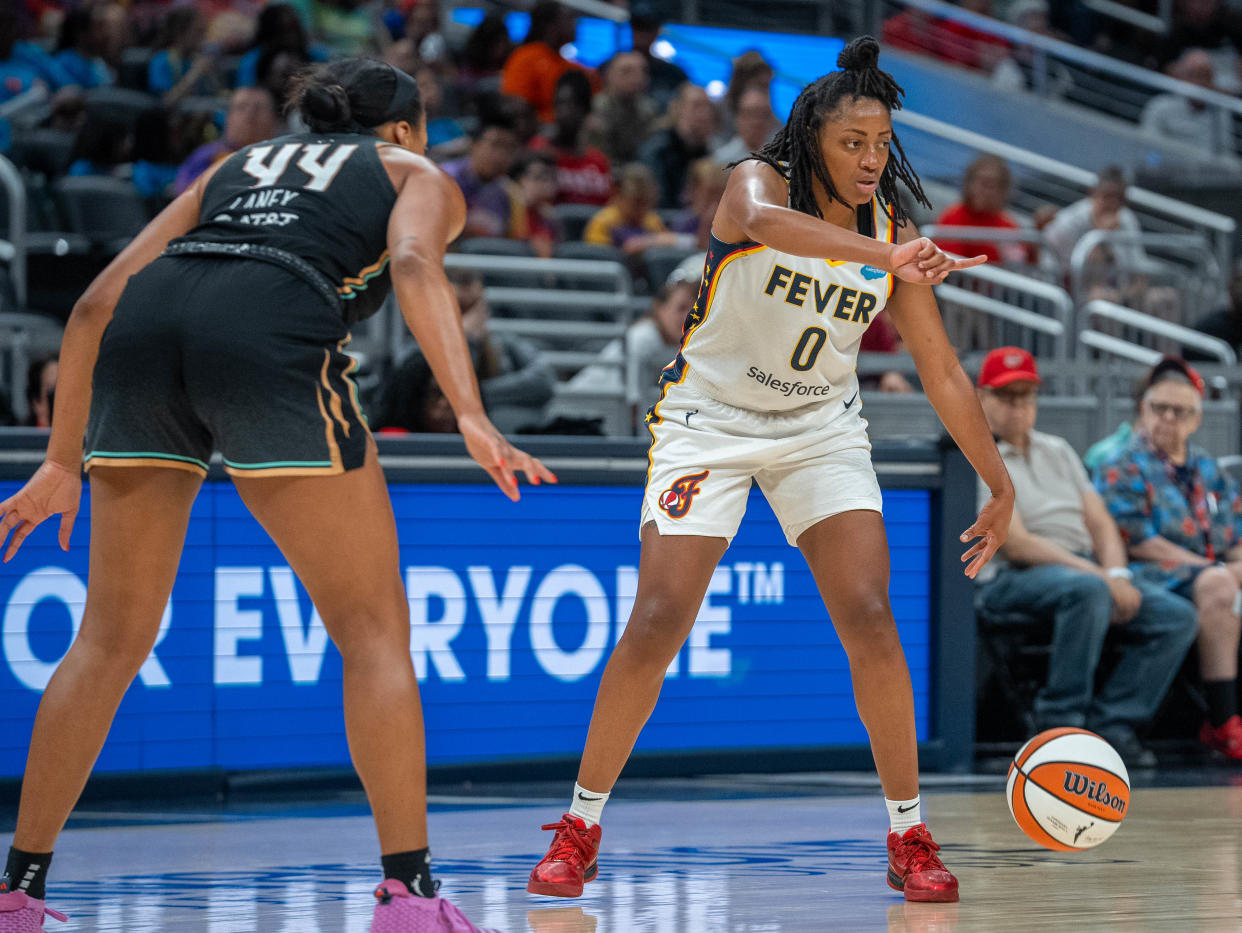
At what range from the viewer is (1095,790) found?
4301 millimetres

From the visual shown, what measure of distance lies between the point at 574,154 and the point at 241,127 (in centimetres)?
308

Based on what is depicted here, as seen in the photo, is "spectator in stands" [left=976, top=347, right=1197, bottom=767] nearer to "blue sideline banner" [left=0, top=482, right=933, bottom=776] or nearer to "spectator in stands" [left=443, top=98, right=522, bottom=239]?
"blue sideline banner" [left=0, top=482, right=933, bottom=776]

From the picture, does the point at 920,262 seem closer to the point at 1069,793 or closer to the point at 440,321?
the point at 440,321

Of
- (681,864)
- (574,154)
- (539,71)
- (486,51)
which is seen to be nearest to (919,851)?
(681,864)

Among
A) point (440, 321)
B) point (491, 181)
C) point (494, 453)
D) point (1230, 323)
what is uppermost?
point (491, 181)


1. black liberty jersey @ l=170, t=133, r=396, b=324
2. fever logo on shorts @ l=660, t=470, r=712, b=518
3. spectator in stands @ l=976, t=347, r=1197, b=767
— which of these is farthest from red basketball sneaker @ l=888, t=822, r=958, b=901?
spectator in stands @ l=976, t=347, r=1197, b=767

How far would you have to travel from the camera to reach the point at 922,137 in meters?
14.7

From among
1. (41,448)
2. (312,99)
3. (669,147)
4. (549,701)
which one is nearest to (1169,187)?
(669,147)

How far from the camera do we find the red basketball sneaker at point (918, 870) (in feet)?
12.9

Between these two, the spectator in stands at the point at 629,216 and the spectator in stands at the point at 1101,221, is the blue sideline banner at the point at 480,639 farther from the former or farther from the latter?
the spectator in stands at the point at 1101,221

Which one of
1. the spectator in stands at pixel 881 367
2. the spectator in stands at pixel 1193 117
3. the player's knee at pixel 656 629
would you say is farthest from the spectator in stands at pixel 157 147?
the spectator in stands at pixel 1193 117

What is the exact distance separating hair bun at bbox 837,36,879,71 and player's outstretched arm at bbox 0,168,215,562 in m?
1.52

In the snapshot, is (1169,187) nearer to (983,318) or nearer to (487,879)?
(983,318)

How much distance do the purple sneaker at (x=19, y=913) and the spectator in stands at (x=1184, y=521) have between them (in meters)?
5.46
